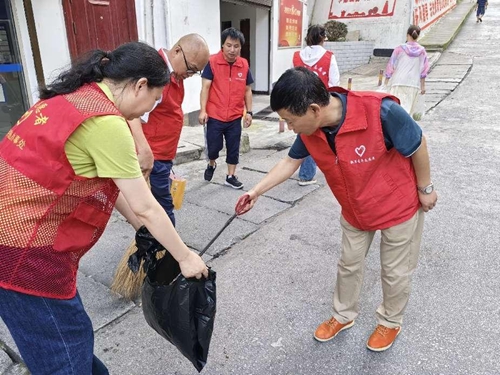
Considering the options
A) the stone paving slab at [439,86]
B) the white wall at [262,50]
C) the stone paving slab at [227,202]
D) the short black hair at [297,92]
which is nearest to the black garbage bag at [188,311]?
the short black hair at [297,92]

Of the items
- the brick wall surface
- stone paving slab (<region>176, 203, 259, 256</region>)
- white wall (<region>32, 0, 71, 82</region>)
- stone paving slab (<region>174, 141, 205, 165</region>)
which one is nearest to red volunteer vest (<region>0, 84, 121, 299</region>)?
stone paving slab (<region>176, 203, 259, 256</region>)

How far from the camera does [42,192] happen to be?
121 cm

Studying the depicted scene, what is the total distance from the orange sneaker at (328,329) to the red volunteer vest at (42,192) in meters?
1.52

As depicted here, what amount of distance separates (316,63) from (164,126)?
88.6 inches

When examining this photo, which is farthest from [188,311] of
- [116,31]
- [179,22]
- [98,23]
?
[179,22]

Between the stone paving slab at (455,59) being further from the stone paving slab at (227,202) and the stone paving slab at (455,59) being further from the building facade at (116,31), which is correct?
the stone paving slab at (227,202)

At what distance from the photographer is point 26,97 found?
4625mm

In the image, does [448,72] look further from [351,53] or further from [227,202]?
[227,202]

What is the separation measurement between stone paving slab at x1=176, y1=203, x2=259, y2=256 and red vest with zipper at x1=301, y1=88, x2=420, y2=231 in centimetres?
151

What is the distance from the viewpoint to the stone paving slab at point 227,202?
3.91 m

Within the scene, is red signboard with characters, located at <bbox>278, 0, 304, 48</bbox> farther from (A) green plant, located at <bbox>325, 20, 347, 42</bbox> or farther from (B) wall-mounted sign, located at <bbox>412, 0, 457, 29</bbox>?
(B) wall-mounted sign, located at <bbox>412, 0, 457, 29</bbox>

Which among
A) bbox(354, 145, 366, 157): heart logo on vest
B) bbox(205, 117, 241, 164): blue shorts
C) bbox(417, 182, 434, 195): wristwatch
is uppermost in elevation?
bbox(354, 145, 366, 157): heart logo on vest

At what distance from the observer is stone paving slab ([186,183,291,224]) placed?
3.91 metres

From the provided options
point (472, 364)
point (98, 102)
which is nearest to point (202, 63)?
point (98, 102)
